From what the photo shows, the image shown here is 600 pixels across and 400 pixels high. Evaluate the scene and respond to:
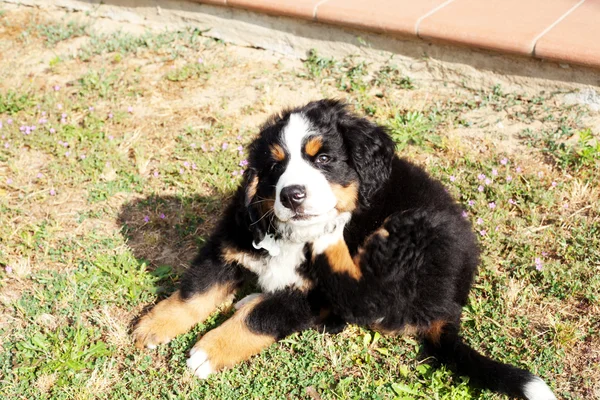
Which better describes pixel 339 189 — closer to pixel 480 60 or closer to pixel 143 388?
pixel 143 388

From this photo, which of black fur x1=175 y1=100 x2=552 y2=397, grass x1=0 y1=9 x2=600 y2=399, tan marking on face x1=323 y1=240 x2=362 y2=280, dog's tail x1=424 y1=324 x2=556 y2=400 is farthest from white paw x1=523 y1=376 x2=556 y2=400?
tan marking on face x1=323 y1=240 x2=362 y2=280

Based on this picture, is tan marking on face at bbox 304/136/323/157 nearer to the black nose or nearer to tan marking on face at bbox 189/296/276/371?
the black nose

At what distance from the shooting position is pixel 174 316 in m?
2.82

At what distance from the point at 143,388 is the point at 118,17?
11.3 ft

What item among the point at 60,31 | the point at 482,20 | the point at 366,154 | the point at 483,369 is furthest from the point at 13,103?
the point at 483,369

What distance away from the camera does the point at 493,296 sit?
298 cm

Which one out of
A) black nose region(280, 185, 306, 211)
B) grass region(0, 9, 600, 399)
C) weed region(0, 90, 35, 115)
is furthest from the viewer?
weed region(0, 90, 35, 115)

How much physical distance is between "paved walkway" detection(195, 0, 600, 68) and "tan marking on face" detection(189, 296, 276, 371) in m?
2.20

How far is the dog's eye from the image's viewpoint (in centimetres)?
247

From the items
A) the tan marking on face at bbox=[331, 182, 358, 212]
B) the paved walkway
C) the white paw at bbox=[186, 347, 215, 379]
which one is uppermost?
the paved walkway

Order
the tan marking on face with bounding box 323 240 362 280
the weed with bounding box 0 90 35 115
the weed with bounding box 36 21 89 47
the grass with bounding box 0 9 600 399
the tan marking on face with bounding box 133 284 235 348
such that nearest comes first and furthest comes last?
the tan marking on face with bounding box 323 240 362 280, the grass with bounding box 0 9 600 399, the tan marking on face with bounding box 133 284 235 348, the weed with bounding box 0 90 35 115, the weed with bounding box 36 21 89 47

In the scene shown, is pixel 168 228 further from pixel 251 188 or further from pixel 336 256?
pixel 336 256

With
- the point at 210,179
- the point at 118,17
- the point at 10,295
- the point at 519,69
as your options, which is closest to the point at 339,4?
the point at 519,69

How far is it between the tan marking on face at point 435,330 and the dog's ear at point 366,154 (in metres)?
0.60
